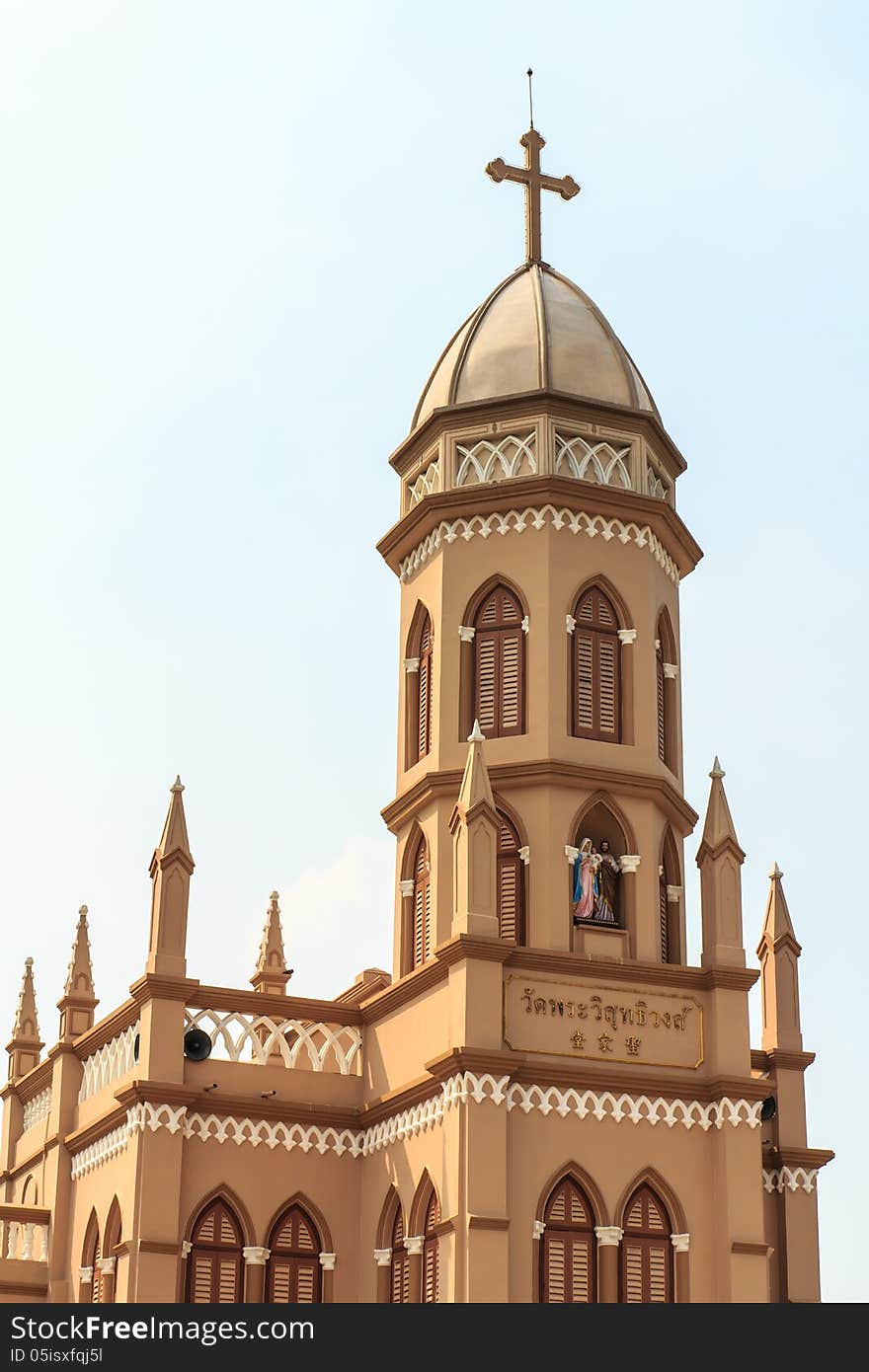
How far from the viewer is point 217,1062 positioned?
98.5 ft

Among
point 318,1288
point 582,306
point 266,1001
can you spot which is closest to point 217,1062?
point 266,1001

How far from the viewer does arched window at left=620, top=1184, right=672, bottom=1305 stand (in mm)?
27859

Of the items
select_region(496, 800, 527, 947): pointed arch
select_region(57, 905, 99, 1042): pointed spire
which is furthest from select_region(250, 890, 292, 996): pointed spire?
select_region(496, 800, 527, 947): pointed arch

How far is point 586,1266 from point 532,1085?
92.4 inches

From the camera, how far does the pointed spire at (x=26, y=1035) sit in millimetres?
38469

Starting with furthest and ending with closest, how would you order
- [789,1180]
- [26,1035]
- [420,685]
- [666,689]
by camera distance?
[26,1035] → [420,685] → [666,689] → [789,1180]

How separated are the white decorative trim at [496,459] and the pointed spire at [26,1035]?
43.3 feet

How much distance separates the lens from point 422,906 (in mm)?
31297

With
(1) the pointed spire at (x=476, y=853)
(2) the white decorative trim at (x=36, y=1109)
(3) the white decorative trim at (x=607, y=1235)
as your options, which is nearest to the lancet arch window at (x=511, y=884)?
(1) the pointed spire at (x=476, y=853)

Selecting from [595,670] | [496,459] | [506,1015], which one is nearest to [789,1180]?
[506,1015]

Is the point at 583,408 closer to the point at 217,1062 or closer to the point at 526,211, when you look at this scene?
the point at 526,211

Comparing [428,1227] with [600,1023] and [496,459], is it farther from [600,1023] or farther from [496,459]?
[496,459]

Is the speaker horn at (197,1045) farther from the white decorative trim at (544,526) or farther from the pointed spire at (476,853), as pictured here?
the white decorative trim at (544,526)

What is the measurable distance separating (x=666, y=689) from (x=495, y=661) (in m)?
2.79
